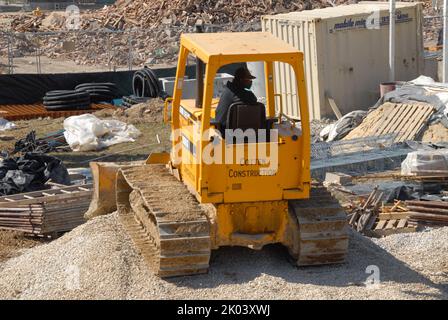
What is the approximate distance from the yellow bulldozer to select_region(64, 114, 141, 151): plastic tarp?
10425mm

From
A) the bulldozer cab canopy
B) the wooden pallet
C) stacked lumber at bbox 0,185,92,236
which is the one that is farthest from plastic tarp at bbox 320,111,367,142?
the bulldozer cab canopy

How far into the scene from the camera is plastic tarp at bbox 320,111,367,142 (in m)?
21.1

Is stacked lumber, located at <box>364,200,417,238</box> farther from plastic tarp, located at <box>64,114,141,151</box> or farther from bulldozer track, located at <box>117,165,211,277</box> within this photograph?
plastic tarp, located at <box>64,114,141,151</box>

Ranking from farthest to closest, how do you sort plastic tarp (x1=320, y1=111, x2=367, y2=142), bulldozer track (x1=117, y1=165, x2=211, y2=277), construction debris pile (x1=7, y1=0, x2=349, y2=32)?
construction debris pile (x1=7, y1=0, x2=349, y2=32)
plastic tarp (x1=320, y1=111, x2=367, y2=142)
bulldozer track (x1=117, y1=165, x2=211, y2=277)

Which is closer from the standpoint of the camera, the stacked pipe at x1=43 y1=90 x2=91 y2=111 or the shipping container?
the shipping container

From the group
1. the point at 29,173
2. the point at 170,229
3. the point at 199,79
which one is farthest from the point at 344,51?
the point at 170,229

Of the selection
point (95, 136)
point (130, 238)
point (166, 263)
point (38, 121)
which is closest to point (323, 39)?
point (95, 136)

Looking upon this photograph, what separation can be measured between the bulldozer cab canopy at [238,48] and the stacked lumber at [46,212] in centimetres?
423

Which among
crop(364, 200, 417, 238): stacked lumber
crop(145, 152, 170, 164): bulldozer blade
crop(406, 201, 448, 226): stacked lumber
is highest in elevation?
crop(145, 152, 170, 164): bulldozer blade

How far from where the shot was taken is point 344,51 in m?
22.8

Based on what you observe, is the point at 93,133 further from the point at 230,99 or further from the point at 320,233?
the point at 320,233

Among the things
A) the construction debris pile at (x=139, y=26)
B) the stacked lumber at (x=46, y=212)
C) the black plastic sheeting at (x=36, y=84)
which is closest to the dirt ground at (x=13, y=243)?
the stacked lumber at (x=46, y=212)

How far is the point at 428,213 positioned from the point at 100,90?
597 inches

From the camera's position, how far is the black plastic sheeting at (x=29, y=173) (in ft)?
53.9
